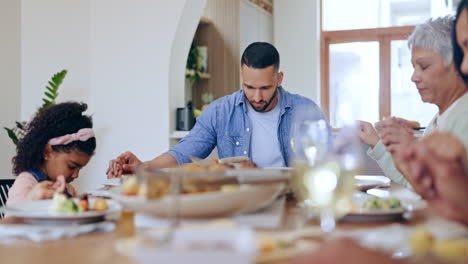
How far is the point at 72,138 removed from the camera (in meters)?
1.92

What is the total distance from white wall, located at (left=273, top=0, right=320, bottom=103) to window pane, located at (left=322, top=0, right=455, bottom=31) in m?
0.43

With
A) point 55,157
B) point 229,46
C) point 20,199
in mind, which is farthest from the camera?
point 229,46

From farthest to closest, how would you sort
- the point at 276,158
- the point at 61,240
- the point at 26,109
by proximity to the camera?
the point at 26,109 → the point at 276,158 → the point at 61,240

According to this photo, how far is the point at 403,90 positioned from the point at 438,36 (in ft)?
18.4

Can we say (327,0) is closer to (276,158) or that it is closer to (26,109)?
(26,109)

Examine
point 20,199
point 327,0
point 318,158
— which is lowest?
point 20,199

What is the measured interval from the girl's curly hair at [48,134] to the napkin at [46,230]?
35.6 inches

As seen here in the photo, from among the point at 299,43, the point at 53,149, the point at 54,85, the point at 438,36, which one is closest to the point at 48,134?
the point at 53,149

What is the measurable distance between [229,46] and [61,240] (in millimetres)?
4638

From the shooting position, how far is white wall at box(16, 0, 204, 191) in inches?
141

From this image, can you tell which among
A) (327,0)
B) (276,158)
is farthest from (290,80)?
(276,158)

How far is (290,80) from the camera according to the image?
706cm

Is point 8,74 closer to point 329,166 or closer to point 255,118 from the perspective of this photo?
point 255,118

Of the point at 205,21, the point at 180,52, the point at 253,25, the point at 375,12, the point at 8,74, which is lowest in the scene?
the point at 8,74
